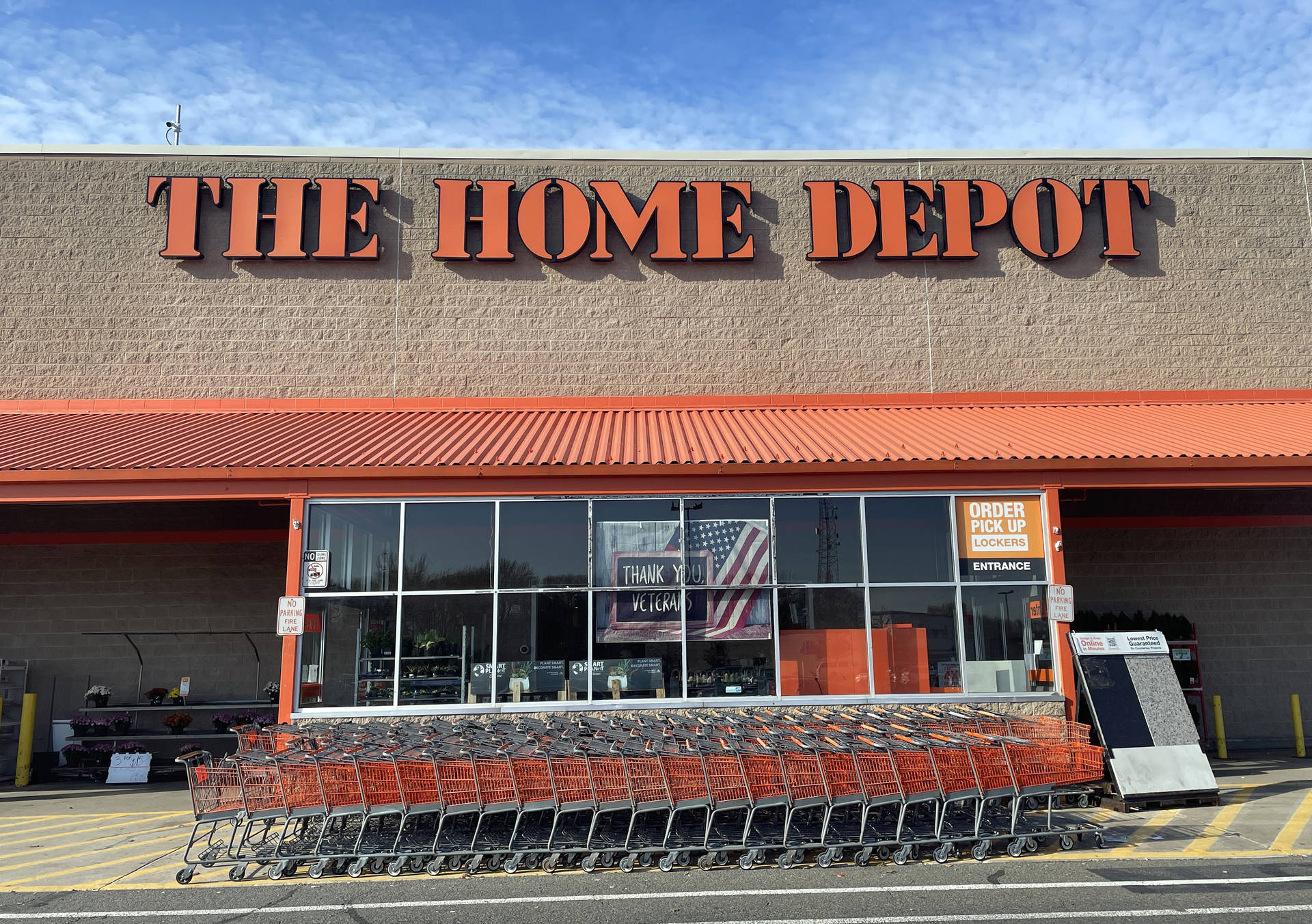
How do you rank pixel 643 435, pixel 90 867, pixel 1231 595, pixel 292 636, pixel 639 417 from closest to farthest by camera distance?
pixel 90 867 → pixel 292 636 → pixel 643 435 → pixel 639 417 → pixel 1231 595

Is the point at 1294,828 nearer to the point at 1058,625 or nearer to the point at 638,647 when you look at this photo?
the point at 1058,625

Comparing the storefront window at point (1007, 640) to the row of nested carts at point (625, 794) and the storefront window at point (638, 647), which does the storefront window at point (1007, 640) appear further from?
the storefront window at point (638, 647)

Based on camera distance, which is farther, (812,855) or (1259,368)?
(1259,368)

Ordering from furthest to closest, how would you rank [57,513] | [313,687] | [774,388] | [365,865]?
[774,388] → [57,513] → [313,687] → [365,865]

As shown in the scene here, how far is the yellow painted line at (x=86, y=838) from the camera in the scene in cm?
867

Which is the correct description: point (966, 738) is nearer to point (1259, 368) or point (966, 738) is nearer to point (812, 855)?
point (812, 855)

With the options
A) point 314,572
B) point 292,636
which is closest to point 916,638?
point 314,572

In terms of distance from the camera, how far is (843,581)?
37.3 feet

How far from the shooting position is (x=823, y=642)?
1127 cm

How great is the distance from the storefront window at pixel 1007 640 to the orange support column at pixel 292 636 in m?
7.75

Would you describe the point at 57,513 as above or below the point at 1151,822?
above

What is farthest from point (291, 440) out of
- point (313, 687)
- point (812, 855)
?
point (812, 855)

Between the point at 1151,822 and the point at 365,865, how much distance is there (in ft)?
23.6

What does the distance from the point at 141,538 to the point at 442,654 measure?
5.89 metres
